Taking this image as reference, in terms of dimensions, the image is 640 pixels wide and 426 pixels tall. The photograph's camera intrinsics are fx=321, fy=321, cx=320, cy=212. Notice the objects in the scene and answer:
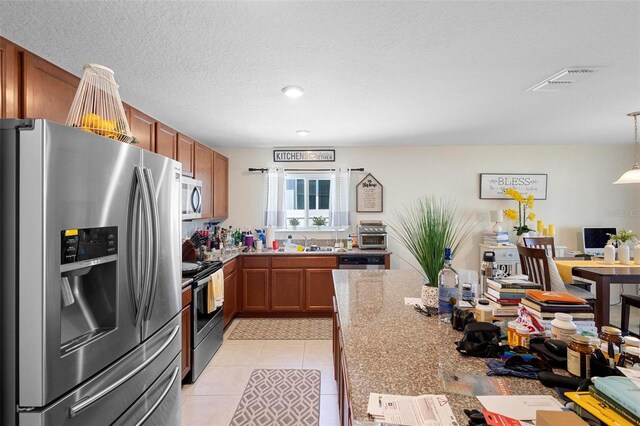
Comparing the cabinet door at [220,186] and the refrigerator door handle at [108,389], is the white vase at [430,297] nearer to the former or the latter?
the refrigerator door handle at [108,389]

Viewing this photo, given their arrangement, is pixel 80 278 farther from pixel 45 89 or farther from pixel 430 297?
pixel 430 297

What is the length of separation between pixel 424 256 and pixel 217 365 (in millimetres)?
2254

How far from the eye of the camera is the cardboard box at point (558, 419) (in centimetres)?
62

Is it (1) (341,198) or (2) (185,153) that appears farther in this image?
(1) (341,198)

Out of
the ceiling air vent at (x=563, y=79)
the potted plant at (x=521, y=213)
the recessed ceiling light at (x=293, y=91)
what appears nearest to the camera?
the ceiling air vent at (x=563, y=79)

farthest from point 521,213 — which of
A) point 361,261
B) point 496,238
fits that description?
point 361,261

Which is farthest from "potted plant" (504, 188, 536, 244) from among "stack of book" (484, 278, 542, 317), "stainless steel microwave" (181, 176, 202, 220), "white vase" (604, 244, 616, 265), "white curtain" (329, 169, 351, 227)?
"stainless steel microwave" (181, 176, 202, 220)

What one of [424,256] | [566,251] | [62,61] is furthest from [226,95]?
[566,251]

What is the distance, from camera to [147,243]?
150cm

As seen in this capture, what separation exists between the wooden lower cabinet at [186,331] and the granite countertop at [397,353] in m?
1.27

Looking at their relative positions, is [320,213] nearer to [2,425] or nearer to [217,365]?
[217,365]

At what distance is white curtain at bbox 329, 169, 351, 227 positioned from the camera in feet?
15.3

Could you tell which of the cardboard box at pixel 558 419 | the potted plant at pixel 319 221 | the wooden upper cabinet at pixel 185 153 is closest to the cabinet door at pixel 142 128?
the wooden upper cabinet at pixel 185 153

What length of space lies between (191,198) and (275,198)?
5.58ft
